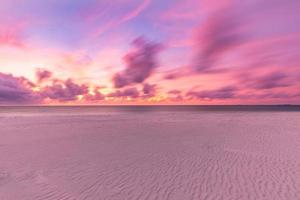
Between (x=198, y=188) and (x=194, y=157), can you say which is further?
(x=194, y=157)

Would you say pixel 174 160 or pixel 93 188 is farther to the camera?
pixel 174 160

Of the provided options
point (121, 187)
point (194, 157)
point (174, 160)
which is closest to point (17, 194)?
point (121, 187)

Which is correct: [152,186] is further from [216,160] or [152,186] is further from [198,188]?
[216,160]

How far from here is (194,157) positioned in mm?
10625

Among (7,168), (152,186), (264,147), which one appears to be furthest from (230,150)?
(7,168)

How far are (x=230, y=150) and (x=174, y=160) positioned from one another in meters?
3.96

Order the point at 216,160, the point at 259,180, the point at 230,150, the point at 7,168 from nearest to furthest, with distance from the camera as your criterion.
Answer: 1. the point at 259,180
2. the point at 7,168
3. the point at 216,160
4. the point at 230,150

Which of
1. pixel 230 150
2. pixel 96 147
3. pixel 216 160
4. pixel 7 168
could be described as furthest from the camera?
pixel 96 147

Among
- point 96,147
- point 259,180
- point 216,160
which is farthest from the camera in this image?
point 96,147

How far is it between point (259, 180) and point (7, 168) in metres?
10.1

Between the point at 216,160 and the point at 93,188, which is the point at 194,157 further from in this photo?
the point at 93,188

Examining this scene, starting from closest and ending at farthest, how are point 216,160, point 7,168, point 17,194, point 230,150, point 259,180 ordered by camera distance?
point 17,194, point 259,180, point 7,168, point 216,160, point 230,150

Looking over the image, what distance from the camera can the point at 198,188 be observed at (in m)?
6.83

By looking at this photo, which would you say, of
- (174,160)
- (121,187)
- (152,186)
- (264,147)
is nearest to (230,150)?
(264,147)
